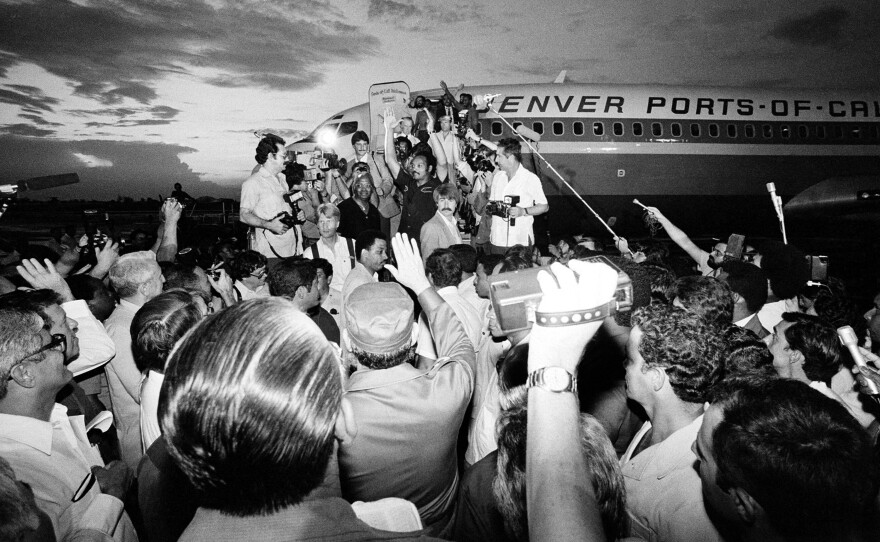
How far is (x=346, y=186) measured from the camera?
8703mm

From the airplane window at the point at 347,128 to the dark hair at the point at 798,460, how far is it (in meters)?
13.3

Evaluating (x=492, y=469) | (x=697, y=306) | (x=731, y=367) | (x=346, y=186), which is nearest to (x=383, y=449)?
(x=492, y=469)

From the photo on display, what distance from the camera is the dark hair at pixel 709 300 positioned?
3.08m

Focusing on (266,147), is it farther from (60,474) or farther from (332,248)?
(60,474)

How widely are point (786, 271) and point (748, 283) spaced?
93 cm

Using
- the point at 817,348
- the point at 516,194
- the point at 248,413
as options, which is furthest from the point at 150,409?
the point at 516,194

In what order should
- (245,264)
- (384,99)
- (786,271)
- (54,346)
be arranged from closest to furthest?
(54,346), (786,271), (245,264), (384,99)

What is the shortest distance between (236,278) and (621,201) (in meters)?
13.2

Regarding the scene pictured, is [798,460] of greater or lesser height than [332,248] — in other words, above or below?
below

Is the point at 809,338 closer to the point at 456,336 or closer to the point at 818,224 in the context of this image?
the point at 456,336

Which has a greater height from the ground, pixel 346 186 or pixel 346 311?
pixel 346 186

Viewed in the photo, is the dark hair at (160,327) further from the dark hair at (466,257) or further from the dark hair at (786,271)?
the dark hair at (786,271)

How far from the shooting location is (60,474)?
193 centimetres

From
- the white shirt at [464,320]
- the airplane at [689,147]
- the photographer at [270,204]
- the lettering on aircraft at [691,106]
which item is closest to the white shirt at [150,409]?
the white shirt at [464,320]
